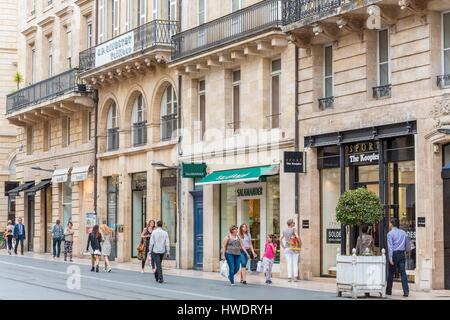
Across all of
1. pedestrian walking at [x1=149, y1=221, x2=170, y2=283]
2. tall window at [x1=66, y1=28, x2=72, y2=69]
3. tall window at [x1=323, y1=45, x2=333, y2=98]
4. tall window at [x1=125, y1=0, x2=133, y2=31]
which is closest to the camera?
pedestrian walking at [x1=149, y1=221, x2=170, y2=283]

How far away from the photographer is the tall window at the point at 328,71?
2897 cm

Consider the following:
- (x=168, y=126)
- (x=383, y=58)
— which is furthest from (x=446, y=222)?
(x=168, y=126)

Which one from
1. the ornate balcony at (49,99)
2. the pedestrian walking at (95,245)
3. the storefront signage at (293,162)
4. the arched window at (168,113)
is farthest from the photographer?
the ornate balcony at (49,99)

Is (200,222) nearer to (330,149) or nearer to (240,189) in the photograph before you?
(240,189)

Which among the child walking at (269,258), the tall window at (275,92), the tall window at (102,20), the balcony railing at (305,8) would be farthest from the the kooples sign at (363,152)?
the tall window at (102,20)

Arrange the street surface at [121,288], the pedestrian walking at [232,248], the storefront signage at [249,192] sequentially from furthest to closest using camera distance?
the storefront signage at [249,192] < the pedestrian walking at [232,248] < the street surface at [121,288]

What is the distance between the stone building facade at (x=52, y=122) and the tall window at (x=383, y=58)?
64.0ft

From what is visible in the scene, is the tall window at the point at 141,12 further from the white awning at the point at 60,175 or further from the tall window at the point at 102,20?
the white awning at the point at 60,175

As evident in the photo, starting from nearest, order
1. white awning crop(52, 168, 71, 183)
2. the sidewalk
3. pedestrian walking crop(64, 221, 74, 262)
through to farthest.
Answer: the sidewalk → pedestrian walking crop(64, 221, 74, 262) → white awning crop(52, 168, 71, 183)

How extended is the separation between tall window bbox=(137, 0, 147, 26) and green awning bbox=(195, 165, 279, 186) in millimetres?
8868

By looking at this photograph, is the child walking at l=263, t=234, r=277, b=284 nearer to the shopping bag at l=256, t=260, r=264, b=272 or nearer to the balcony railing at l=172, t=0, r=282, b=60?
the shopping bag at l=256, t=260, r=264, b=272

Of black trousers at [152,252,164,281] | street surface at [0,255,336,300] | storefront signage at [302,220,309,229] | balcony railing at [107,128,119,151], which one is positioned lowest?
street surface at [0,255,336,300]

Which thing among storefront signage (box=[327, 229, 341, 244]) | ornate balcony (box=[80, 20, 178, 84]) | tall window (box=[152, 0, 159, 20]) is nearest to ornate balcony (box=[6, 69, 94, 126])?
ornate balcony (box=[80, 20, 178, 84])

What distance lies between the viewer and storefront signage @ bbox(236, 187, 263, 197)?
3225 centimetres
